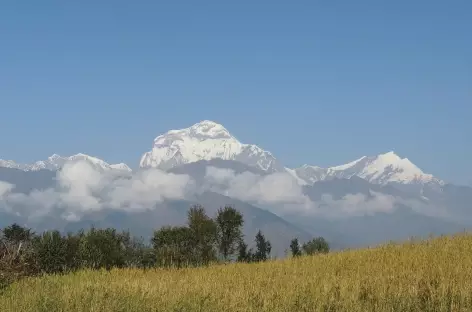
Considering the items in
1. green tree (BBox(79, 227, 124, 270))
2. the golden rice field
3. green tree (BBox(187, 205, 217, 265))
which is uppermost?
green tree (BBox(187, 205, 217, 265))

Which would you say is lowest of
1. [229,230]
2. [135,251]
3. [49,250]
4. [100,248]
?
[49,250]

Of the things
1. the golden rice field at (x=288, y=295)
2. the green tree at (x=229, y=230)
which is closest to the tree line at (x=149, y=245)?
the green tree at (x=229, y=230)

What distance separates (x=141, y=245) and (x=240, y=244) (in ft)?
49.5

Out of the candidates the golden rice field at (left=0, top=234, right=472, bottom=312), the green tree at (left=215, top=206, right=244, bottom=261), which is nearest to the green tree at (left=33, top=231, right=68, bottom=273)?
the golden rice field at (left=0, top=234, right=472, bottom=312)

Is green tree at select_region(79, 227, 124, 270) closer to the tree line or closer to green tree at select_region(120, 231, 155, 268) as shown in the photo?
the tree line

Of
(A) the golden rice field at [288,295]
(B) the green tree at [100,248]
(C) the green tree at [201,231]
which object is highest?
(C) the green tree at [201,231]

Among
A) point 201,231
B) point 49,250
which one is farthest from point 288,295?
point 201,231

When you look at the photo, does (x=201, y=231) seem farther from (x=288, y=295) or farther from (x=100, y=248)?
(x=288, y=295)

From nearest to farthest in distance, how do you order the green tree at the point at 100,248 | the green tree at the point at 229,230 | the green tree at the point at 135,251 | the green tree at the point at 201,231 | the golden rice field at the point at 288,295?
1. the golden rice field at the point at 288,295
2. the green tree at the point at 100,248
3. the green tree at the point at 135,251
4. the green tree at the point at 201,231
5. the green tree at the point at 229,230

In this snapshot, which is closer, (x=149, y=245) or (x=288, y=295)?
(x=288, y=295)

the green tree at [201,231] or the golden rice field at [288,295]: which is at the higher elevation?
the green tree at [201,231]

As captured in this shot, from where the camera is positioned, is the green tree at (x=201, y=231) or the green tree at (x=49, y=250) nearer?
the green tree at (x=49, y=250)

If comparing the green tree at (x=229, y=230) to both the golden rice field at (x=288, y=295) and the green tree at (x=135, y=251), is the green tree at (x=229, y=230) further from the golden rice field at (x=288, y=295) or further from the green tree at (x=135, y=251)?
the golden rice field at (x=288, y=295)

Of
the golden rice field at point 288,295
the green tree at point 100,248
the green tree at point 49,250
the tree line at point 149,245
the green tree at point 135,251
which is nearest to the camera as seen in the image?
the golden rice field at point 288,295
